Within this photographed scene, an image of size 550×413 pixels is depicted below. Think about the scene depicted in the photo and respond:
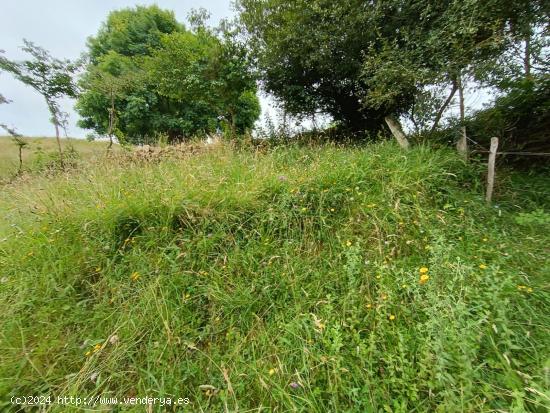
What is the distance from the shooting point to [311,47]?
512 centimetres

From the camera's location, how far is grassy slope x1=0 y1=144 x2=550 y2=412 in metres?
1.21

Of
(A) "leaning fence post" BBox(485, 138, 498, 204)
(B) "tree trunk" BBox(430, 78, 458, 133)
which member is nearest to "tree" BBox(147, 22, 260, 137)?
(B) "tree trunk" BBox(430, 78, 458, 133)

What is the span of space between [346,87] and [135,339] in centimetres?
708

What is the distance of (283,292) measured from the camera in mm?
1739

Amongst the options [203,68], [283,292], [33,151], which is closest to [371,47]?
[283,292]

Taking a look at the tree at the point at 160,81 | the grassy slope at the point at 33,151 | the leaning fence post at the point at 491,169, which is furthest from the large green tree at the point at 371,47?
the grassy slope at the point at 33,151

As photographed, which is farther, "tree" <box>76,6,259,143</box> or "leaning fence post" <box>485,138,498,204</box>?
"tree" <box>76,6,259,143</box>

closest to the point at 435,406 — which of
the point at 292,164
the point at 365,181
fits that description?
the point at 365,181

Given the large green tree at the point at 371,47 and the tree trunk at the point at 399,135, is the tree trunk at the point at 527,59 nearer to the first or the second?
the large green tree at the point at 371,47

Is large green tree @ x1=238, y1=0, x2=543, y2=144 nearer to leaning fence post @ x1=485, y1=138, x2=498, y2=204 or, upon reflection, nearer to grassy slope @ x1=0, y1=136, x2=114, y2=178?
leaning fence post @ x1=485, y1=138, x2=498, y2=204

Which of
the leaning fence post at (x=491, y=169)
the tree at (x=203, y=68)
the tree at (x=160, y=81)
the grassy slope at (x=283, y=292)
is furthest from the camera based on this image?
the tree at (x=160, y=81)

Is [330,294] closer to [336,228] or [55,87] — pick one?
[336,228]

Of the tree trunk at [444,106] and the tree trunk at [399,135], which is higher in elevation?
the tree trunk at [444,106]

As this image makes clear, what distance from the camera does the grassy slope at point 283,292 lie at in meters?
1.21
